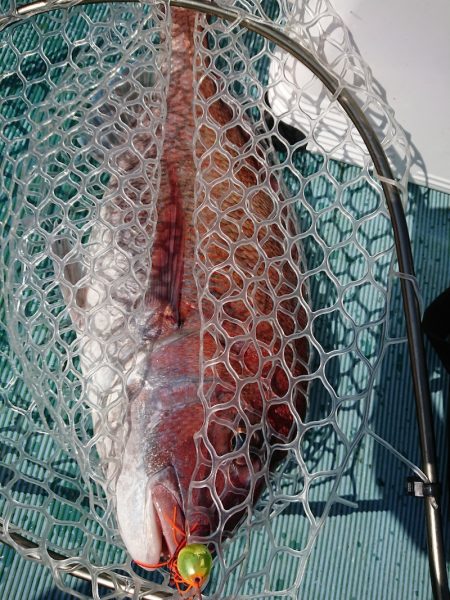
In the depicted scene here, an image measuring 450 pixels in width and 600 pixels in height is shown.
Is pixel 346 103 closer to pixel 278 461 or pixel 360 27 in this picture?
pixel 360 27

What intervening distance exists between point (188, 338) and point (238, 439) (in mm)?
345

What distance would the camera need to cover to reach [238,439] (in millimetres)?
1695

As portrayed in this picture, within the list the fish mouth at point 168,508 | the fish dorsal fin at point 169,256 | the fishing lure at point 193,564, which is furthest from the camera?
the fish dorsal fin at point 169,256

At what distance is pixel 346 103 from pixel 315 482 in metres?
1.35

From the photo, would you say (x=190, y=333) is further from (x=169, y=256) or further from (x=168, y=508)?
(x=168, y=508)

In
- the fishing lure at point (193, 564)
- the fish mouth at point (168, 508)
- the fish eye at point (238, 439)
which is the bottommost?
the fishing lure at point (193, 564)

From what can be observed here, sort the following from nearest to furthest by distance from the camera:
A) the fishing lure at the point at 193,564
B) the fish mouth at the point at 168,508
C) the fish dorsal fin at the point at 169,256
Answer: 1. the fishing lure at the point at 193,564
2. the fish mouth at the point at 168,508
3. the fish dorsal fin at the point at 169,256

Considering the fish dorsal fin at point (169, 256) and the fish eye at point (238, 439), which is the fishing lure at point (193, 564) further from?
the fish dorsal fin at point (169, 256)

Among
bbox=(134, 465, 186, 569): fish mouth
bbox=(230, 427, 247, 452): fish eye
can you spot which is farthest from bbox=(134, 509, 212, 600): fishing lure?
bbox=(230, 427, 247, 452): fish eye

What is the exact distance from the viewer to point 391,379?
2.44 m

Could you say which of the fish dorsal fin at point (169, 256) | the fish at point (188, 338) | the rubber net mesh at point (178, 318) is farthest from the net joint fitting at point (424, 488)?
the fish dorsal fin at point (169, 256)

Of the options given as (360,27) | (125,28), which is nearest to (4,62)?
(125,28)

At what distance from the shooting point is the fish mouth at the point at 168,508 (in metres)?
1.60

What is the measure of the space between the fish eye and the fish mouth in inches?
7.2
